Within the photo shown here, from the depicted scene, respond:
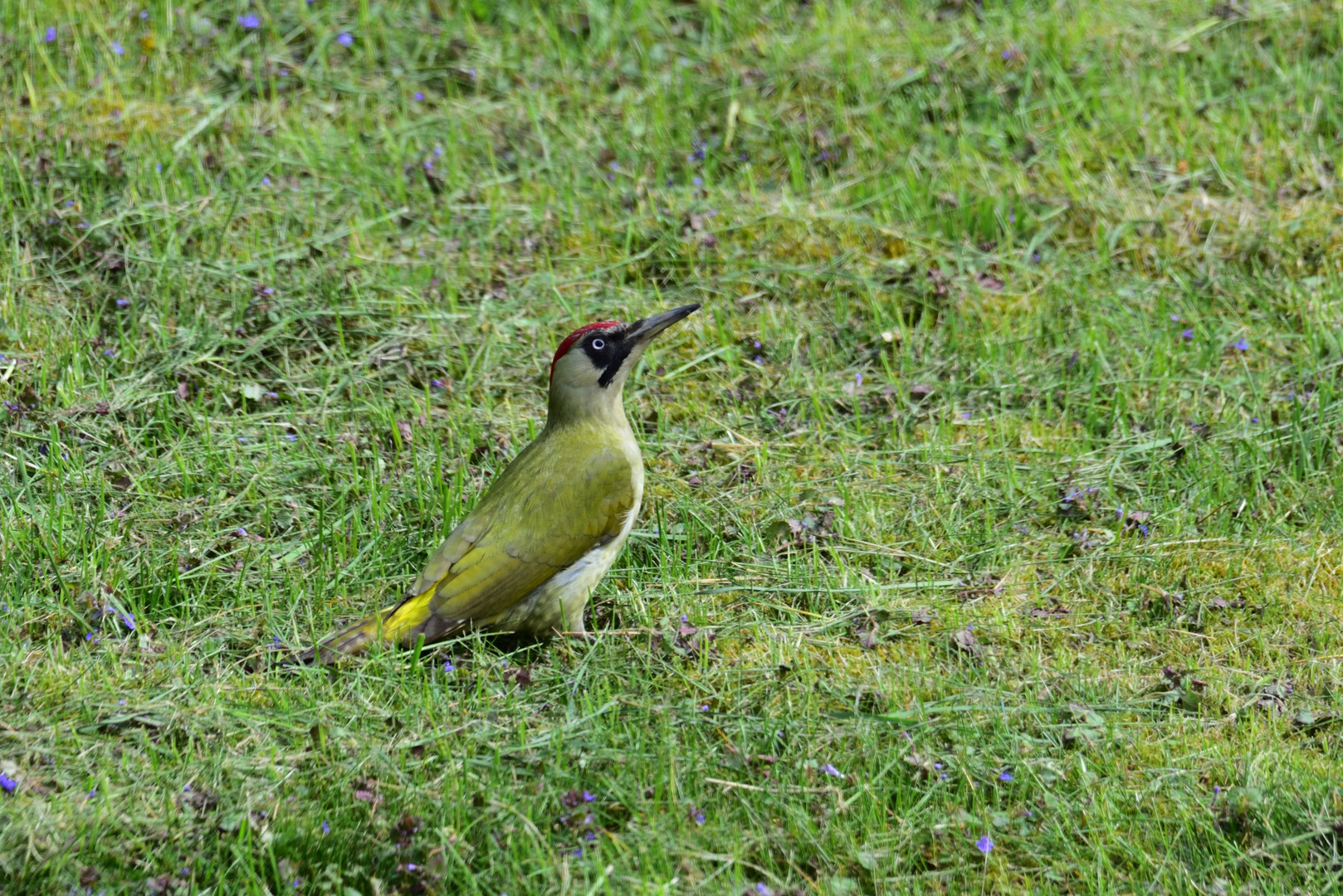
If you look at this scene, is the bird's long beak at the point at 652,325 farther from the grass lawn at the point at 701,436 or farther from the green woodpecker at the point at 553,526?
the grass lawn at the point at 701,436

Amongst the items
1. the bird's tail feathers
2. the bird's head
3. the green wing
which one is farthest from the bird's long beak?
the bird's tail feathers

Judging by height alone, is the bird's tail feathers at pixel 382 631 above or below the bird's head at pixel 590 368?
below

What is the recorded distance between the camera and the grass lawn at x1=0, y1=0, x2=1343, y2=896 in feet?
11.7

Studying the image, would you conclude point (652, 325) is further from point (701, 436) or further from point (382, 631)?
point (382, 631)

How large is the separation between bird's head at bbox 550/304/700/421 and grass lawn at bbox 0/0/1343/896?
1.62 feet

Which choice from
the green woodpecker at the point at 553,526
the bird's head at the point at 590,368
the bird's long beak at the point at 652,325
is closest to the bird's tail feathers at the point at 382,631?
the green woodpecker at the point at 553,526

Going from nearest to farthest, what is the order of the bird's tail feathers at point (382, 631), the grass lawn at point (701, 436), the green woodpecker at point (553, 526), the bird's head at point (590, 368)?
the grass lawn at point (701, 436)
the bird's tail feathers at point (382, 631)
the green woodpecker at point (553, 526)
the bird's head at point (590, 368)

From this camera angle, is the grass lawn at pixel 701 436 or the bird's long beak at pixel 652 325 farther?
the bird's long beak at pixel 652 325

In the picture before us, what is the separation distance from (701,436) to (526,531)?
124 centimetres

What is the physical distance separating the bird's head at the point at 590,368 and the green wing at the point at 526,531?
17 centimetres

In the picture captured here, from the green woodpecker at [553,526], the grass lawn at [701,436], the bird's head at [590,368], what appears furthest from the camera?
the bird's head at [590,368]

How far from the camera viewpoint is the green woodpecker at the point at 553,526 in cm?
431

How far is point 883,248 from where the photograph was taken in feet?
21.3

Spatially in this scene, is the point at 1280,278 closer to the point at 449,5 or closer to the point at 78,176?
the point at 449,5
